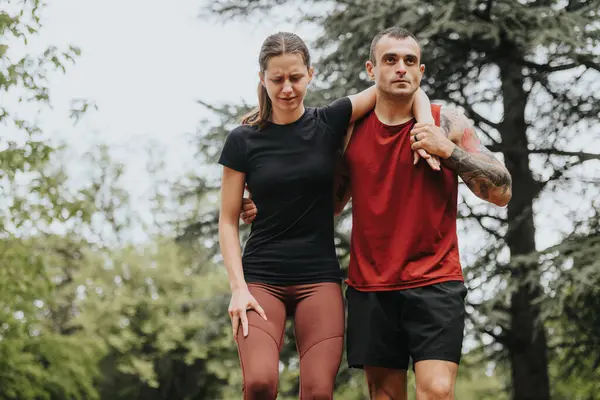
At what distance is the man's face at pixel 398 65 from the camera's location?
3102 mm

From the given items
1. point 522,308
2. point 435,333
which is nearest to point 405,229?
point 435,333

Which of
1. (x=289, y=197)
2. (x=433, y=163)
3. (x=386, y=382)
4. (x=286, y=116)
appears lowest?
(x=386, y=382)

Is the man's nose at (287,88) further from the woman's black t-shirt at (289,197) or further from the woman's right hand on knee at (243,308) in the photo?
the woman's right hand on knee at (243,308)

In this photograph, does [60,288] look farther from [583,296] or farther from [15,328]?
[583,296]

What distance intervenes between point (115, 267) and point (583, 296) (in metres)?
15.2

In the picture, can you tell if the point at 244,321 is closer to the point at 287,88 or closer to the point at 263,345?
the point at 263,345

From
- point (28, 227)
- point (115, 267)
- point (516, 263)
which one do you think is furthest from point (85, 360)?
point (115, 267)

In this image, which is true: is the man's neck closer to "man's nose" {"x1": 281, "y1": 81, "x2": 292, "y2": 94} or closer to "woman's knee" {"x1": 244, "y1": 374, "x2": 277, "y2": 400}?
"man's nose" {"x1": 281, "y1": 81, "x2": 292, "y2": 94}

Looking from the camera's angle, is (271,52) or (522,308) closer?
(271,52)

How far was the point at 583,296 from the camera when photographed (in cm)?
743

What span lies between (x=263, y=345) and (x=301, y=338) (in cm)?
17

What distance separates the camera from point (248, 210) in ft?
10.5

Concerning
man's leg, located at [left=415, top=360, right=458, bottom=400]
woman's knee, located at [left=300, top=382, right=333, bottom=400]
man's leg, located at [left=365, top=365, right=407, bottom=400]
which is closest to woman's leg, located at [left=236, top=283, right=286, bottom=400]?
woman's knee, located at [left=300, top=382, right=333, bottom=400]

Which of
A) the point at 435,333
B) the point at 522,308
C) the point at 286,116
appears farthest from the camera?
Result: the point at 522,308
